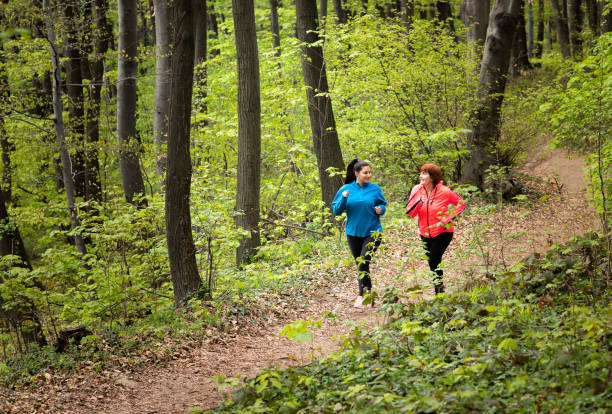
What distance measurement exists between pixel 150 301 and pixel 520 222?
8.57m

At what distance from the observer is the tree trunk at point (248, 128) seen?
10266 millimetres

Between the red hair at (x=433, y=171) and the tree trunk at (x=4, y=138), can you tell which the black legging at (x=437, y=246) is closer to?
the red hair at (x=433, y=171)

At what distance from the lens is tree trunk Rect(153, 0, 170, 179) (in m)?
11.2

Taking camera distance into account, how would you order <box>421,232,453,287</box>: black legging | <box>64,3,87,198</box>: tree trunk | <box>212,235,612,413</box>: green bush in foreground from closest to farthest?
<box>212,235,612,413</box>: green bush in foreground < <box>421,232,453,287</box>: black legging < <box>64,3,87,198</box>: tree trunk

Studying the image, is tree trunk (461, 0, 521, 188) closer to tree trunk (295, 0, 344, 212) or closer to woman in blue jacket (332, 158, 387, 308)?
tree trunk (295, 0, 344, 212)

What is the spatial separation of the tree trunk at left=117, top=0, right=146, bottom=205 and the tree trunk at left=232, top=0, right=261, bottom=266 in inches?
96.7

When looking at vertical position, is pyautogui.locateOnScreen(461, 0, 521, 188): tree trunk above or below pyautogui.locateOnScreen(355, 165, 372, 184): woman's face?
above

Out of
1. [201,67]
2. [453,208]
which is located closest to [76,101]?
[201,67]

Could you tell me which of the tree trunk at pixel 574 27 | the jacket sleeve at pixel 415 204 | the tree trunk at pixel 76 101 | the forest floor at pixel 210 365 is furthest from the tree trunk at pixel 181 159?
the tree trunk at pixel 574 27

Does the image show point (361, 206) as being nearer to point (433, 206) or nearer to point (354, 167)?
point (354, 167)

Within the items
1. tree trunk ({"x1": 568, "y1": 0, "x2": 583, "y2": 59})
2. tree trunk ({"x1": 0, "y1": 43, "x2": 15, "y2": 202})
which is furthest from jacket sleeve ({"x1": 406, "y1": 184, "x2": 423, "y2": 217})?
tree trunk ({"x1": 568, "y1": 0, "x2": 583, "y2": 59})

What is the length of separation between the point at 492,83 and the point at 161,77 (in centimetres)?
813

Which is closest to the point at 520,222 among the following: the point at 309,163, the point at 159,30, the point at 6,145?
the point at 309,163

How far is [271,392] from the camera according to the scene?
432 cm
